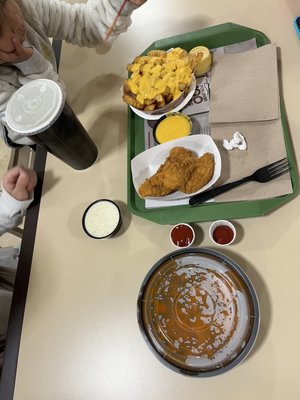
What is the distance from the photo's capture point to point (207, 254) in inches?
34.5

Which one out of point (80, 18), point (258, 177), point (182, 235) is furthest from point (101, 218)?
point (80, 18)

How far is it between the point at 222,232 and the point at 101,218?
1.16ft

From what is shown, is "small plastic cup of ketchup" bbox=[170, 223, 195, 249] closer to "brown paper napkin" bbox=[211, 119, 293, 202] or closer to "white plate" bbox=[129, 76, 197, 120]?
"brown paper napkin" bbox=[211, 119, 293, 202]

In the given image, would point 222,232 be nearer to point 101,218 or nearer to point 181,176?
point 181,176

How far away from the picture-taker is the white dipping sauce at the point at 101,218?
0.99m

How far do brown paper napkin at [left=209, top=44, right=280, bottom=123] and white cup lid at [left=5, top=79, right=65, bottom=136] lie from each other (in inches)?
18.4

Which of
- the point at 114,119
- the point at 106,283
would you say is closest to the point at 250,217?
the point at 106,283

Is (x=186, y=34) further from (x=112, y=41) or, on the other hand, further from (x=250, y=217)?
(x=250, y=217)

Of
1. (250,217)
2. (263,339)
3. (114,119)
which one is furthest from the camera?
(114,119)

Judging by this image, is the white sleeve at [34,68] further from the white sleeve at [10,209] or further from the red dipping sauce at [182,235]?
the red dipping sauce at [182,235]

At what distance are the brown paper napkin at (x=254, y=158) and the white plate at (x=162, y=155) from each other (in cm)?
5

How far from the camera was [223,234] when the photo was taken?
3.00 feet

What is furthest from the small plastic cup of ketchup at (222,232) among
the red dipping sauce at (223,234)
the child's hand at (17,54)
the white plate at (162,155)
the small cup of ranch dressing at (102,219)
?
the child's hand at (17,54)

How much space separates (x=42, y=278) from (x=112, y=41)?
2.76 ft
